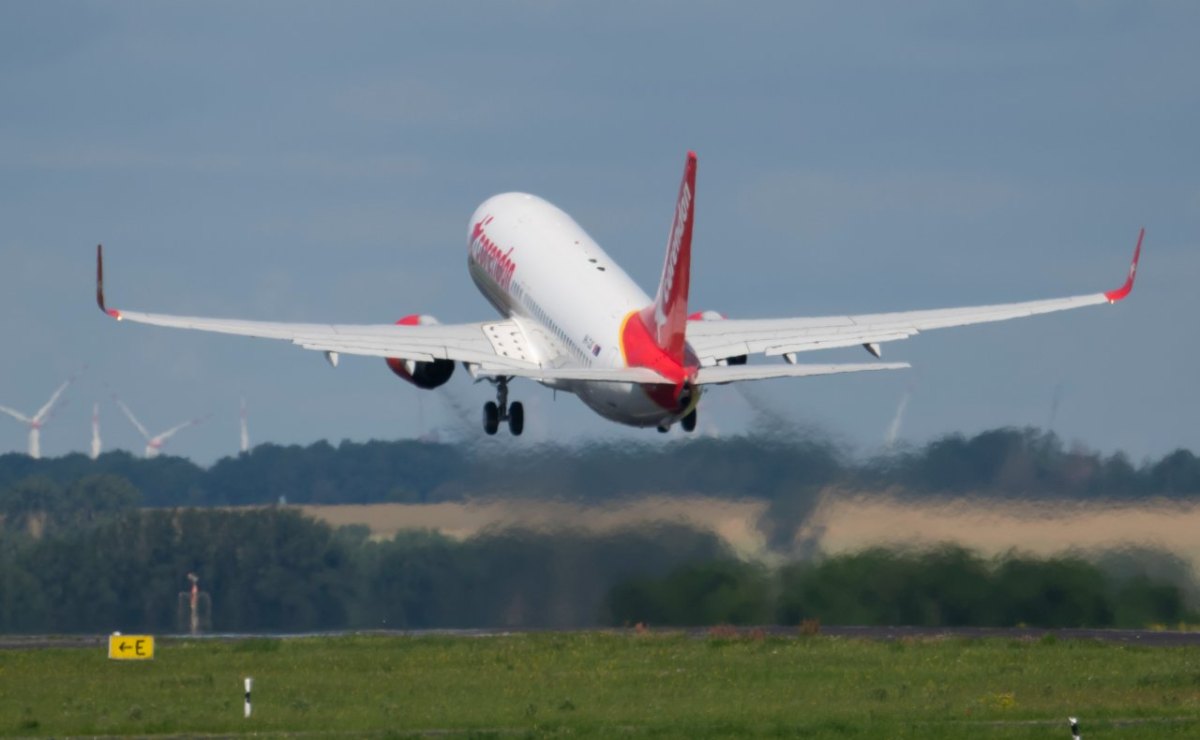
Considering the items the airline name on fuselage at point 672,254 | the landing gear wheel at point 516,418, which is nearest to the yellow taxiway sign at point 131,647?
the landing gear wheel at point 516,418

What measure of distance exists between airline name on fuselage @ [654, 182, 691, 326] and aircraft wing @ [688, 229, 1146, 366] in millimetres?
5321

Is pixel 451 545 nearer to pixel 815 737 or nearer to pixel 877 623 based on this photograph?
pixel 877 623

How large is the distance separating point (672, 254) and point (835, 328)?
9.38 meters

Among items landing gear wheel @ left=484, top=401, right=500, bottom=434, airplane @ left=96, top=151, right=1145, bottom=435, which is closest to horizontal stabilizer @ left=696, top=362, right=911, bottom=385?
airplane @ left=96, top=151, right=1145, bottom=435

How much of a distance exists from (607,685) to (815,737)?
33.4 ft

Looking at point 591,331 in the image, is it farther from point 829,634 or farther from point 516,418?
point 829,634

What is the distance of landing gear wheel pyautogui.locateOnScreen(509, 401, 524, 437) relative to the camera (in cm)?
7344

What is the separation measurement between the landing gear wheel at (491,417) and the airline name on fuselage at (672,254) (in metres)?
8.51

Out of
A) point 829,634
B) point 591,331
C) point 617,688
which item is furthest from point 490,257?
point 617,688

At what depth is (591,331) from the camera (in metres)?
70.7

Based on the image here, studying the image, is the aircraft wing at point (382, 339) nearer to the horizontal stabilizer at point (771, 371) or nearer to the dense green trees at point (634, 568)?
the dense green trees at point (634, 568)

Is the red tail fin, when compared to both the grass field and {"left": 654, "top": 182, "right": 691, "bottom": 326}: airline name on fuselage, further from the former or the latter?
the grass field

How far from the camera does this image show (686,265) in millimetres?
65000

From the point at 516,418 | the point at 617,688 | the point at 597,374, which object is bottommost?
the point at 617,688
